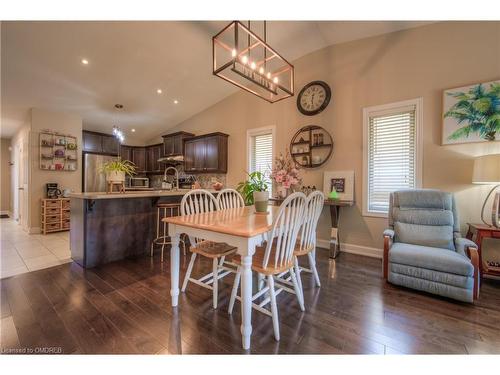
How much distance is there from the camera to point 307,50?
3.82m

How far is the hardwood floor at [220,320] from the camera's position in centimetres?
146

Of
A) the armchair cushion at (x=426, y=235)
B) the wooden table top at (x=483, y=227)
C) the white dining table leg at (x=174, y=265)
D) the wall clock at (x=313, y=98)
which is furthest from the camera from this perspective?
the wall clock at (x=313, y=98)

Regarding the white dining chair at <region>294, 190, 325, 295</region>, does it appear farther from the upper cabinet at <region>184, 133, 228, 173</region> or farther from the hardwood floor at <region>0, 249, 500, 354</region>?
the upper cabinet at <region>184, 133, 228, 173</region>

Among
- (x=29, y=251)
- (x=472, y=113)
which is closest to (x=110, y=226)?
(x=29, y=251)

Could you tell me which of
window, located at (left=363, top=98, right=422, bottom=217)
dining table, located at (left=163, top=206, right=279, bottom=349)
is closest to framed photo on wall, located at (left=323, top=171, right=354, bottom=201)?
window, located at (left=363, top=98, right=422, bottom=217)

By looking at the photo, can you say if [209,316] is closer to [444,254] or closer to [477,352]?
[477,352]

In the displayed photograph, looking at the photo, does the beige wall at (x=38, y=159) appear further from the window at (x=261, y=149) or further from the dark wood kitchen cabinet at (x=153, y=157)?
the window at (x=261, y=149)

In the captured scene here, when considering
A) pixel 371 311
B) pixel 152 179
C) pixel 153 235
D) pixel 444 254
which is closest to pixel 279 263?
pixel 371 311

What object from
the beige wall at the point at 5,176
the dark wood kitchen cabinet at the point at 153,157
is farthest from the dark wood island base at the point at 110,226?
the beige wall at the point at 5,176

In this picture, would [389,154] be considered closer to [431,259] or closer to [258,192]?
[431,259]

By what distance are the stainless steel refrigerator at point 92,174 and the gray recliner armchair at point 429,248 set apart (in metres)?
6.38

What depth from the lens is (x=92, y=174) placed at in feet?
18.4

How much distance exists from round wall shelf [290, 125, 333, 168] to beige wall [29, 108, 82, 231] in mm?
5199

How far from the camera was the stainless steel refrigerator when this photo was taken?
5473mm
